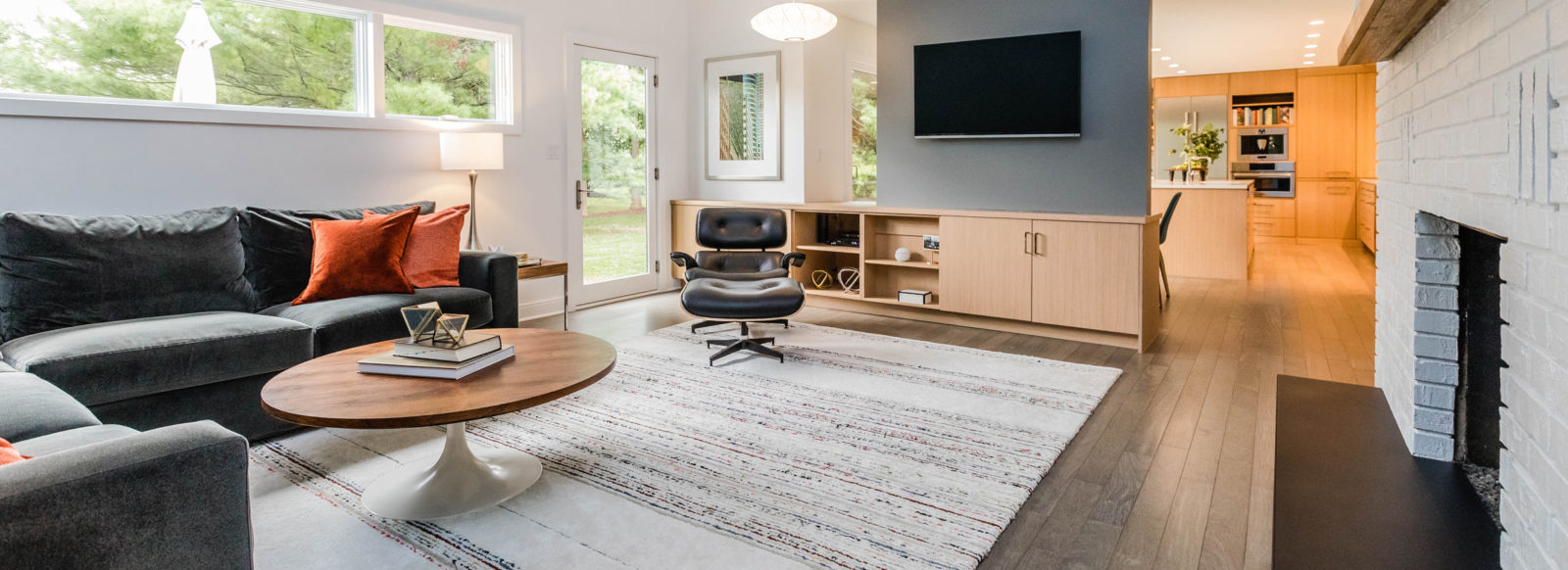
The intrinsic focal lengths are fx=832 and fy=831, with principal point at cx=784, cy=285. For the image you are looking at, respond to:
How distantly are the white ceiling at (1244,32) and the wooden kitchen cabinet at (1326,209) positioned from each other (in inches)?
58.5

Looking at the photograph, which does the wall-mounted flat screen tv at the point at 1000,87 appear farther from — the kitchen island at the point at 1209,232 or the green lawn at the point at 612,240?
the kitchen island at the point at 1209,232

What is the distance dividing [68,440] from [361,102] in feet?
10.3

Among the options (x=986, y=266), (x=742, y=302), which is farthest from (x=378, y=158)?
(x=986, y=266)

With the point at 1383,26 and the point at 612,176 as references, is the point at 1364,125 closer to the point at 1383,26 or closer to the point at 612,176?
the point at 612,176

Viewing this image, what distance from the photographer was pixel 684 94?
6.65 metres

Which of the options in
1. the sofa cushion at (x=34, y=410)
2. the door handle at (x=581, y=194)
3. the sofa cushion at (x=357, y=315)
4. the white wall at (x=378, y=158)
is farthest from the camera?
the door handle at (x=581, y=194)

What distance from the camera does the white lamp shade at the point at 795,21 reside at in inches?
185

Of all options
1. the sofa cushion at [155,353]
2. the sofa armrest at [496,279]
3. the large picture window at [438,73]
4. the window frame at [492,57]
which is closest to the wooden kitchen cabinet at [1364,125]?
the window frame at [492,57]

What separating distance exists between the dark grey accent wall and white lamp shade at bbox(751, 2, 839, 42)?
0.82 m

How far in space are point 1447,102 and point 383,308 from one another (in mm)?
3483

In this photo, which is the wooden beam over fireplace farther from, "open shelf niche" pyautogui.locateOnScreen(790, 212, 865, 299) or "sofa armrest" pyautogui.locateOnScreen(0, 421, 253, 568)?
"open shelf niche" pyautogui.locateOnScreen(790, 212, 865, 299)

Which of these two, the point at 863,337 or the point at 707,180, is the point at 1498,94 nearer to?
the point at 863,337

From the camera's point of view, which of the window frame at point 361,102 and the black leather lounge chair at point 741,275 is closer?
the window frame at point 361,102

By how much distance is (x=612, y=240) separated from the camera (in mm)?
6199
